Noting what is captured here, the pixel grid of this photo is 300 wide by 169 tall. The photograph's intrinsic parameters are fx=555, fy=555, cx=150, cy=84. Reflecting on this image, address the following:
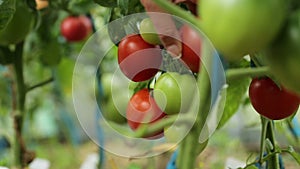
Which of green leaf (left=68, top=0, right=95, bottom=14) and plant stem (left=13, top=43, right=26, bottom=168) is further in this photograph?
green leaf (left=68, top=0, right=95, bottom=14)


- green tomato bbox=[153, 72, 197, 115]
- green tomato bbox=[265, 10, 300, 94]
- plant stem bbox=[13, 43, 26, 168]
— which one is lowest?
plant stem bbox=[13, 43, 26, 168]

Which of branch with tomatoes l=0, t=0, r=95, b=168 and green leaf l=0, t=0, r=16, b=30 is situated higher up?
green leaf l=0, t=0, r=16, b=30

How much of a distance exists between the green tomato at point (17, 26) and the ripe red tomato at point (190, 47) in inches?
17.4

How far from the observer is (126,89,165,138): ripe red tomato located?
1.77ft

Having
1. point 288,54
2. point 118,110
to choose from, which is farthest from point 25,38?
point 288,54

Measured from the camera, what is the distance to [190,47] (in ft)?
1.46

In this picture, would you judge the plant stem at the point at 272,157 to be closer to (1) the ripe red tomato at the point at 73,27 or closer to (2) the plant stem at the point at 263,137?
(2) the plant stem at the point at 263,137

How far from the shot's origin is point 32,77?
1968 mm

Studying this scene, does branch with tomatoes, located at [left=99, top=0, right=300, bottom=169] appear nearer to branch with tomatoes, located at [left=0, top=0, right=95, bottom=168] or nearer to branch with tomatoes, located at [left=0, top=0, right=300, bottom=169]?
branch with tomatoes, located at [left=0, top=0, right=300, bottom=169]

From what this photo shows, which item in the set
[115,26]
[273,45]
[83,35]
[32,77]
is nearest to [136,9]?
[115,26]

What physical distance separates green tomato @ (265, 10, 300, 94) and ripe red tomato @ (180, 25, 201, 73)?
115 millimetres

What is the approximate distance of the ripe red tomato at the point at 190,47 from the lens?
0.43m

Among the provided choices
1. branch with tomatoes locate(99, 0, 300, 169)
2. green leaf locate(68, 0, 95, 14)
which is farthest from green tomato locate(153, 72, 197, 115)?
green leaf locate(68, 0, 95, 14)

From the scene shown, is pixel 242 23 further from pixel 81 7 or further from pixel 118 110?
pixel 81 7
